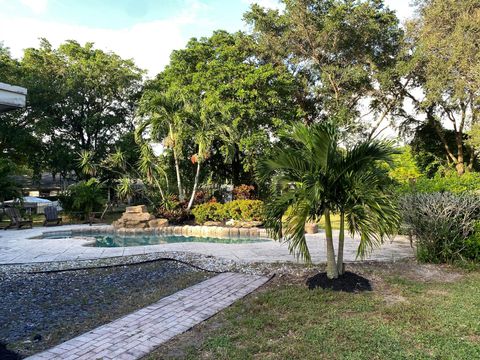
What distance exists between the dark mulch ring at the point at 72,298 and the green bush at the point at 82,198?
32.5 feet

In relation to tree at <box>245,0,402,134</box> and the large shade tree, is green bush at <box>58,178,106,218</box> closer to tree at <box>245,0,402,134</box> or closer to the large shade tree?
the large shade tree

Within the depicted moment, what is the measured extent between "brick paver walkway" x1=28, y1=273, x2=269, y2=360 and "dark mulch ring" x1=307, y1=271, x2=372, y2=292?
0.81 meters

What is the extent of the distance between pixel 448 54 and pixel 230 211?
39.0 ft

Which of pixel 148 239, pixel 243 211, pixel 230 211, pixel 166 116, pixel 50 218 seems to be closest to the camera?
pixel 148 239

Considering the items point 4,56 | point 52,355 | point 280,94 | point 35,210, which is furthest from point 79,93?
point 52,355

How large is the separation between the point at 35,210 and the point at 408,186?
18941 mm

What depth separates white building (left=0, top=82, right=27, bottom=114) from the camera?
2285mm

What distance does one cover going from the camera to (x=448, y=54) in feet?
53.5

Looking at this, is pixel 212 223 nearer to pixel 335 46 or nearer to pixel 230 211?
pixel 230 211

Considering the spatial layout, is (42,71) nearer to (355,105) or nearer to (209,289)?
(355,105)

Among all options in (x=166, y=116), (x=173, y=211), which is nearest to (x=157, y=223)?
(x=173, y=211)

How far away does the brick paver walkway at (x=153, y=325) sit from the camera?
3178mm

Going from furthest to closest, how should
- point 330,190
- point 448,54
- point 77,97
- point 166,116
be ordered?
point 77,97 → point 448,54 → point 166,116 → point 330,190

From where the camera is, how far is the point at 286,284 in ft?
17.5
